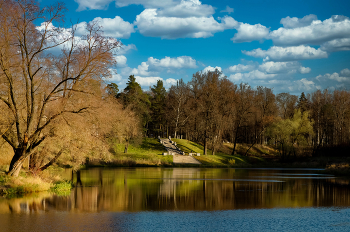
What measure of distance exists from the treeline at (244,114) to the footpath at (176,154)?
4.34m

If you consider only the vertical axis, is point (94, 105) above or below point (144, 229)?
above

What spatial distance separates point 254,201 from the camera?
21.3 meters

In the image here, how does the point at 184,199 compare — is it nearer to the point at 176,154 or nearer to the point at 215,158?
the point at 176,154

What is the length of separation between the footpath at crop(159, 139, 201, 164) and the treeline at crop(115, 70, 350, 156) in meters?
4.34

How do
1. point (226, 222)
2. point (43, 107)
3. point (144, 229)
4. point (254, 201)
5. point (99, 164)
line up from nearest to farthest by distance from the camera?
1. point (144, 229)
2. point (226, 222)
3. point (254, 201)
4. point (43, 107)
5. point (99, 164)

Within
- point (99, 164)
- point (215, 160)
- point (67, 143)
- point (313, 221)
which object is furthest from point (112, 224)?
Answer: point (215, 160)

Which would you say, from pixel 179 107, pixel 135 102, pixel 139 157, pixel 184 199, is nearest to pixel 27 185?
pixel 184 199

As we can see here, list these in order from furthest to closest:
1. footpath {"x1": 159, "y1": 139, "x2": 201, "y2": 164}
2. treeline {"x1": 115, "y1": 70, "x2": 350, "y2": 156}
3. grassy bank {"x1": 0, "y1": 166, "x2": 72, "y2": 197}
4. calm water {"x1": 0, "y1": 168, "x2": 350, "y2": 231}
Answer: treeline {"x1": 115, "y1": 70, "x2": 350, "y2": 156} → footpath {"x1": 159, "y1": 139, "x2": 201, "y2": 164} → grassy bank {"x1": 0, "y1": 166, "x2": 72, "y2": 197} → calm water {"x1": 0, "y1": 168, "x2": 350, "y2": 231}

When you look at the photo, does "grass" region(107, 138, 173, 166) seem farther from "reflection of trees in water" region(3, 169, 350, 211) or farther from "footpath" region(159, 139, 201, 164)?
"reflection of trees in water" region(3, 169, 350, 211)

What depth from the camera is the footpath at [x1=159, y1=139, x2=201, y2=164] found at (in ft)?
204

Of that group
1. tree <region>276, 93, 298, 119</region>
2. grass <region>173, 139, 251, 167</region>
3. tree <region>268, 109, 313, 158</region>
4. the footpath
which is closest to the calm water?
the footpath

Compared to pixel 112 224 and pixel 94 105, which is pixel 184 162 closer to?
pixel 94 105

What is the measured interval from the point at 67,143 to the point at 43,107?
3175 mm

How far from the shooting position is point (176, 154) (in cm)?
6650
